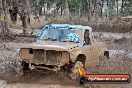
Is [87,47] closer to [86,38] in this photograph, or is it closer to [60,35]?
[86,38]

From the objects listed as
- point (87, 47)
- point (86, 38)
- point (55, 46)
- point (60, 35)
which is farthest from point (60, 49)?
point (86, 38)

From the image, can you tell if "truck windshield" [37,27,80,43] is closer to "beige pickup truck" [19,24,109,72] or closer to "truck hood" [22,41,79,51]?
"beige pickup truck" [19,24,109,72]

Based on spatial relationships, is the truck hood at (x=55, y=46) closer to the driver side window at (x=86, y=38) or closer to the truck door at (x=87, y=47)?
the truck door at (x=87, y=47)

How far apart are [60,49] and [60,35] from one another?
152cm

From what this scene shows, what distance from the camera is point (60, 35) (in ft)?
47.2

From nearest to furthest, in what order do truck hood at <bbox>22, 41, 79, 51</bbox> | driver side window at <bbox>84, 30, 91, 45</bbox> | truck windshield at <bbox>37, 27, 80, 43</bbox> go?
truck hood at <bbox>22, 41, 79, 51</bbox>
truck windshield at <bbox>37, 27, 80, 43</bbox>
driver side window at <bbox>84, 30, 91, 45</bbox>

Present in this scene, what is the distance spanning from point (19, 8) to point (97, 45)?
19.2 metres

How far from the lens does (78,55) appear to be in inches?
535

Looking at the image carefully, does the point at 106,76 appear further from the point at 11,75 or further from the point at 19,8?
the point at 19,8

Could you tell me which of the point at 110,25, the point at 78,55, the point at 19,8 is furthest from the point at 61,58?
the point at 110,25

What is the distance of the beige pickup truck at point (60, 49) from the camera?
13.1 m

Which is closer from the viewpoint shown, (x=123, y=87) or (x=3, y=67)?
(x=123, y=87)

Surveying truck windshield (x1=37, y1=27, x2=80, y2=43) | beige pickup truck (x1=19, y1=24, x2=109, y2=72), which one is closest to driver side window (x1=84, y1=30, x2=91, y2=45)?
beige pickup truck (x1=19, y1=24, x2=109, y2=72)

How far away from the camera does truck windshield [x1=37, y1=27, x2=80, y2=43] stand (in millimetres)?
14258
